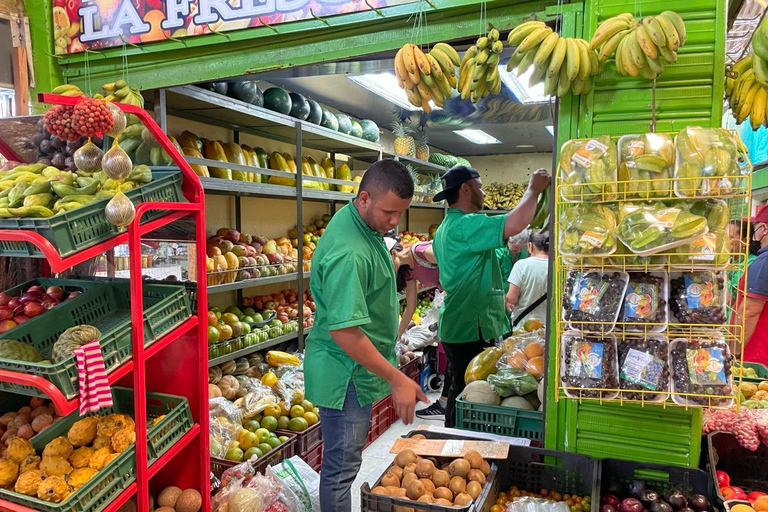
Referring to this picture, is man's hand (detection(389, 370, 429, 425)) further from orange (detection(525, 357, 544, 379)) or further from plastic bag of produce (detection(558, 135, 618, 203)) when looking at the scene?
plastic bag of produce (detection(558, 135, 618, 203))

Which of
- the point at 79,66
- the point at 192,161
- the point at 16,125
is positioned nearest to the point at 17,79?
the point at 79,66

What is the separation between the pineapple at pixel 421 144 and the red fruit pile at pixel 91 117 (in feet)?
18.0

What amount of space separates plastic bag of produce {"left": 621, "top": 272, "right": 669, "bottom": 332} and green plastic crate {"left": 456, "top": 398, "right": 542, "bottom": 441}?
37.2 inches

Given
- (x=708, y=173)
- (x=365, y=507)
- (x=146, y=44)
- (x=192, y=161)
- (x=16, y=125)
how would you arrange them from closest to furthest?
1. (x=708, y=173)
2. (x=365, y=507)
3. (x=16, y=125)
4. (x=146, y=44)
5. (x=192, y=161)

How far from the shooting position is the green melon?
18.1 ft

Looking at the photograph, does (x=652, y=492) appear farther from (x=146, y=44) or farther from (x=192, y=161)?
(x=146, y=44)

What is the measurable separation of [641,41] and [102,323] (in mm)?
2458

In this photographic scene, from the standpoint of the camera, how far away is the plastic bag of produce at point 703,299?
5.93 feet

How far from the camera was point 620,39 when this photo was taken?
6.86ft

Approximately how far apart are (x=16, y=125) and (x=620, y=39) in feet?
9.39

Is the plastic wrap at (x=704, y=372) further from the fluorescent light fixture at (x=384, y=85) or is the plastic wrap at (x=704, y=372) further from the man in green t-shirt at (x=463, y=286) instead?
the fluorescent light fixture at (x=384, y=85)

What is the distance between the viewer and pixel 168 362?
2.56m

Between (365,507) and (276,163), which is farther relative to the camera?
(276,163)

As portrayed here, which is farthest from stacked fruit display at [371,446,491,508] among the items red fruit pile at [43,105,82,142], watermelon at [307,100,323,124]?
watermelon at [307,100,323,124]
